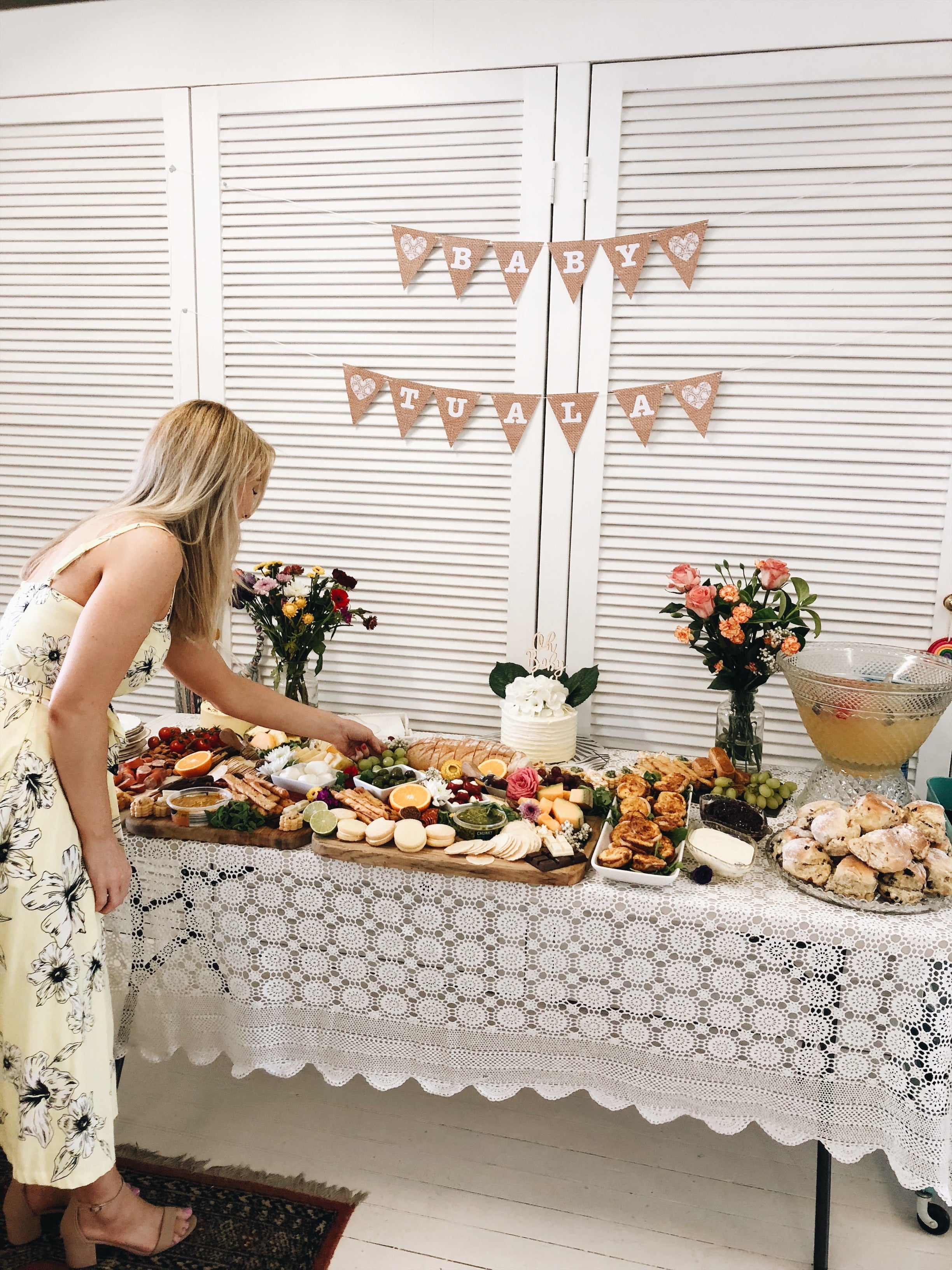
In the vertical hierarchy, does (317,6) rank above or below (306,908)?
above

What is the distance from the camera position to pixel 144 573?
1.46m

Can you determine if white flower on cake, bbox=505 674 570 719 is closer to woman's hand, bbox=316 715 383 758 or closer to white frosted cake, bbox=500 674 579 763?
white frosted cake, bbox=500 674 579 763

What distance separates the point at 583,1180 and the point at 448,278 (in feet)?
6.91

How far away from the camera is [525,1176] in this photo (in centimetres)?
188

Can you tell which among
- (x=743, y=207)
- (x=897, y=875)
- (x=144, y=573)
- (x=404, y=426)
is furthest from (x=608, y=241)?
(x=897, y=875)

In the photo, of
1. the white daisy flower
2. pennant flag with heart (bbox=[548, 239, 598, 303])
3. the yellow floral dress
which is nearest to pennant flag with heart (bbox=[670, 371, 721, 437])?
pennant flag with heart (bbox=[548, 239, 598, 303])

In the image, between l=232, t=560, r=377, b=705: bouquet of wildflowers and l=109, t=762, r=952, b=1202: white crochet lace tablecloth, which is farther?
l=232, t=560, r=377, b=705: bouquet of wildflowers

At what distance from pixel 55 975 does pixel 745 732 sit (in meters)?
1.44

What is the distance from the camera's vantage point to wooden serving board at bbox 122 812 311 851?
172 cm

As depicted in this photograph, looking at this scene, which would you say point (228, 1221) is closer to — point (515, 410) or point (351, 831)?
point (351, 831)

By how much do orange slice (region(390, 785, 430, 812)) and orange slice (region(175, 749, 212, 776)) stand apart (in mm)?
443

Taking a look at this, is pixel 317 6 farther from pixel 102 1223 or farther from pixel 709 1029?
pixel 102 1223

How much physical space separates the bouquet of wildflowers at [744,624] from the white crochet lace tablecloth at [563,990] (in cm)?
51

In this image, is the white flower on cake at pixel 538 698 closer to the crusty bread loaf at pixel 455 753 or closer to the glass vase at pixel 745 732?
the crusty bread loaf at pixel 455 753
